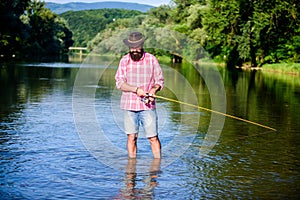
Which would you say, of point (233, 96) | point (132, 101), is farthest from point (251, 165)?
point (233, 96)

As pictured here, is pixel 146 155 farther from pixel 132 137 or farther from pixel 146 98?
pixel 146 98

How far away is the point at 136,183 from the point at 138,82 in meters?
1.61

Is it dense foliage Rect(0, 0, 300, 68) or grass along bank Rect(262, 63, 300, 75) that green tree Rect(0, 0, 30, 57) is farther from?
grass along bank Rect(262, 63, 300, 75)

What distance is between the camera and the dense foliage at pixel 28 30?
230ft

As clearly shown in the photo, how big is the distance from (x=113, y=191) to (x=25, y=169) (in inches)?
65.7

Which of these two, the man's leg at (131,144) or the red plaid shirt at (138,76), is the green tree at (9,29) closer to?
the man's leg at (131,144)

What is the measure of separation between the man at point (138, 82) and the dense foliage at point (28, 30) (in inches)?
2419

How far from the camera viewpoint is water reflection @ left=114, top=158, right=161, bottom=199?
629 centimetres

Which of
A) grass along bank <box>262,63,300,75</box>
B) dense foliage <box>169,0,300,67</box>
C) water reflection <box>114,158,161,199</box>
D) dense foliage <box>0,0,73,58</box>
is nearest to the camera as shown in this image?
water reflection <box>114,158,161,199</box>

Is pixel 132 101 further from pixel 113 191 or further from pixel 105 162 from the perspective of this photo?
pixel 113 191

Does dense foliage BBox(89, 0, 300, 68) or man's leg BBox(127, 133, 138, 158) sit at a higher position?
dense foliage BBox(89, 0, 300, 68)

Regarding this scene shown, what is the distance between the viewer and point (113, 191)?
6438mm

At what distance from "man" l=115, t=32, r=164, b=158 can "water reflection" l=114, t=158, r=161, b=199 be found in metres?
0.49

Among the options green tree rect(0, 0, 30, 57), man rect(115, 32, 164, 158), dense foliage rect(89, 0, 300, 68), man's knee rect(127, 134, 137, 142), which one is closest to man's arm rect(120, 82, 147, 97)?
man rect(115, 32, 164, 158)
